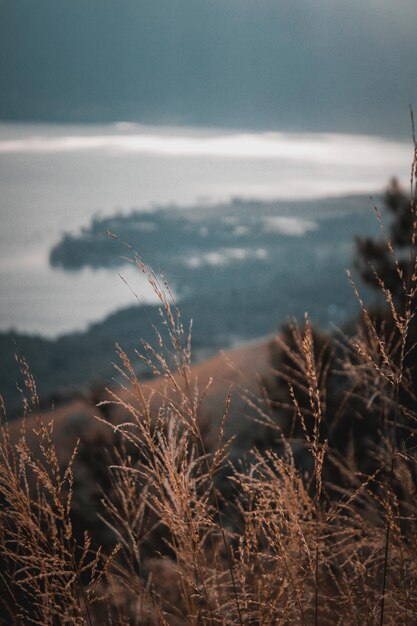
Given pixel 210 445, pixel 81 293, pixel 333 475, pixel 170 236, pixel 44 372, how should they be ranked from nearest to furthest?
pixel 333 475
pixel 210 445
pixel 81 293
pixel 170 236
pixel 44 372

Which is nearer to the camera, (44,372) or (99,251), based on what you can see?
(99,251)

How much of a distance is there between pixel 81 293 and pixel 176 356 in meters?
29.4

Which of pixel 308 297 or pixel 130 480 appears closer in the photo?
pixel 130 480

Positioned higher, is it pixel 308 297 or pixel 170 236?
pixel 170 236

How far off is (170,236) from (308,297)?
2405 centimetres

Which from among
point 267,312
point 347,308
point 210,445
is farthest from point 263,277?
point 210,445

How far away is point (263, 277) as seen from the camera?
92.0 meters

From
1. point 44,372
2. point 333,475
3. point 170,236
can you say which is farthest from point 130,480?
point 44,372

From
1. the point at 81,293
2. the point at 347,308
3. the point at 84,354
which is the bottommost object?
the point at 84,354

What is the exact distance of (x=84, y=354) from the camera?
9019 cm

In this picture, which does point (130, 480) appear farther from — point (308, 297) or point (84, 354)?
point (84, 354)

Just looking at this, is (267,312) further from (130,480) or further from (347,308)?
(130,480)

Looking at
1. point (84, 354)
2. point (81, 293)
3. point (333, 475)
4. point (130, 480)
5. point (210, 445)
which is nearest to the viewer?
point (130, 480)

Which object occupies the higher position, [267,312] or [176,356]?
[176,356]
